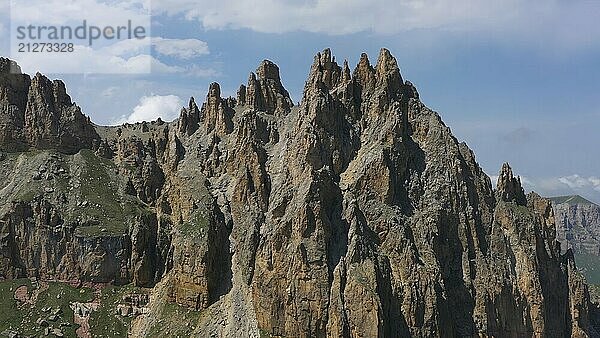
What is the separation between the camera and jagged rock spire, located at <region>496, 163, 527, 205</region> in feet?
469

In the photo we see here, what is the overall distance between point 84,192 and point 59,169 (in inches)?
585

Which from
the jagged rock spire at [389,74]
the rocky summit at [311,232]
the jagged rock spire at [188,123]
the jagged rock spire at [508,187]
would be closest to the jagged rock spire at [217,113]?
the rocky summit at [311,232]

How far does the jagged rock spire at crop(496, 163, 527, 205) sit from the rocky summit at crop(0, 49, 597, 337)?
1.97 ft

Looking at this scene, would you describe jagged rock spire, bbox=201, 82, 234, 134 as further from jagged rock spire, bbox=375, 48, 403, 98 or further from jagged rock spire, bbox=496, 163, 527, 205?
jagged rock spire, bbox=496, 163, 527, 205

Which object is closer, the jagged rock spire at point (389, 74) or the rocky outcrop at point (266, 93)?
the jagged rock spire at point (389, 74)

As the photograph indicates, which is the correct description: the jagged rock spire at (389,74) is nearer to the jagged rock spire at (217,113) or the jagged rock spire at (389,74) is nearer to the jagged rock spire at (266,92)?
the jagged rock spire at (266,92)

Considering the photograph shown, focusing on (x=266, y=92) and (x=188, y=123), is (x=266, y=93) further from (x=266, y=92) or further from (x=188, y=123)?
(x=188, y=123)

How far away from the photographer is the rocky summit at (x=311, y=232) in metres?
127

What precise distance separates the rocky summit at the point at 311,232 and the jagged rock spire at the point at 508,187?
1.97ft

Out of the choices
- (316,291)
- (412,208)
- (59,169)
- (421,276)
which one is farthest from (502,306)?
(59,169)

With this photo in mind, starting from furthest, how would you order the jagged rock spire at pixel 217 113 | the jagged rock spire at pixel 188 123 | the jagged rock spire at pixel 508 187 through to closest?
the jagged rock spire at pixel 188 123
the jagged rock spire at pixel 217 113
the jagged rock spire at pixel 508 187

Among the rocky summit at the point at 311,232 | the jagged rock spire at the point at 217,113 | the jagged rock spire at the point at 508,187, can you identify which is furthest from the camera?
the jagged rock spire at the point at 217,113

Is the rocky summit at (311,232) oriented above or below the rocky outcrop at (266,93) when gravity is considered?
below

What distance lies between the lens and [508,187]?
14375 centimetres
